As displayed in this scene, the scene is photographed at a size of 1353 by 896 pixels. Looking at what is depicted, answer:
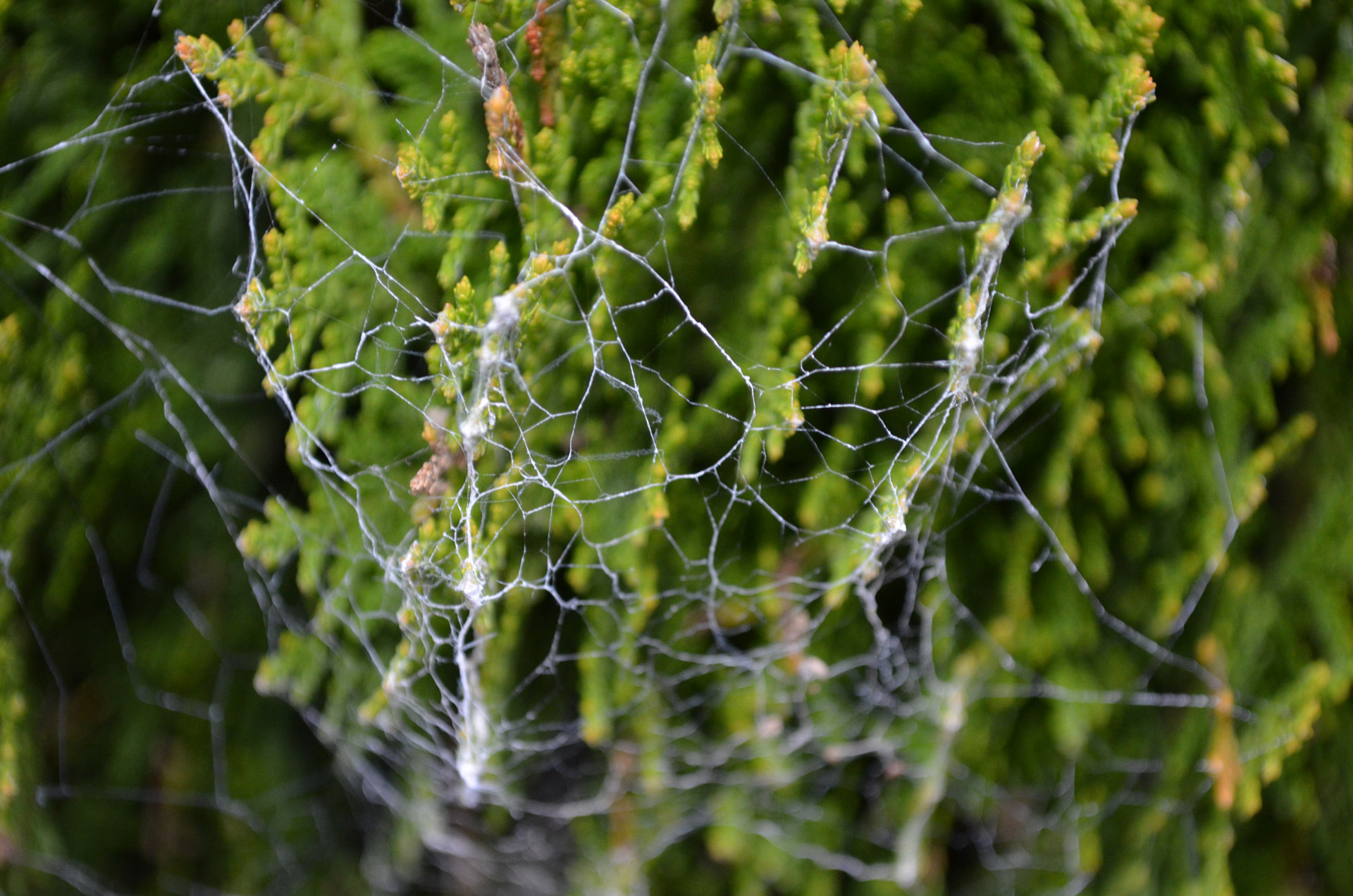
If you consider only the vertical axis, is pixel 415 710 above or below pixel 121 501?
below

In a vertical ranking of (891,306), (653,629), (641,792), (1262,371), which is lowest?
(641,792)

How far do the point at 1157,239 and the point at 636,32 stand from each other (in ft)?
2.43

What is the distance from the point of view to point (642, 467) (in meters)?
0.92

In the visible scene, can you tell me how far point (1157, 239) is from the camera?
3.29 feet

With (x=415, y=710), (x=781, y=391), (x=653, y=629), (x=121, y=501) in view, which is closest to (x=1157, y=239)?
(x=781, y=391)

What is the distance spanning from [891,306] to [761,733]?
641 mm

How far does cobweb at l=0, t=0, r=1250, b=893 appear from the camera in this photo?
833 millimetres

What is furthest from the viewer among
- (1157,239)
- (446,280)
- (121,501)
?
(121,501)

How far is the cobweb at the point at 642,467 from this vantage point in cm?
83

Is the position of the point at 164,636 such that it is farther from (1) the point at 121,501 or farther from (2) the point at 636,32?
(2) the point at 636,32

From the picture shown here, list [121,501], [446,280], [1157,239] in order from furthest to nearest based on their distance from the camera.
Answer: [121,501], [1157,239], [446,280]

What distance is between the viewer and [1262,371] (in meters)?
1.04

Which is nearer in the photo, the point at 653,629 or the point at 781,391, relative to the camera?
the point at 781,391

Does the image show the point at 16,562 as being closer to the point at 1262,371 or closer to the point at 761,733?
the point at 761,733
